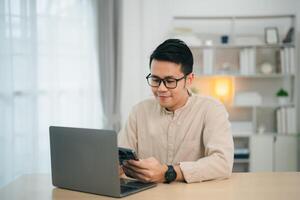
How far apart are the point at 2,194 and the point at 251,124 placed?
3444 millimetres

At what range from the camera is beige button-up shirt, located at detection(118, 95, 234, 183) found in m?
1.89

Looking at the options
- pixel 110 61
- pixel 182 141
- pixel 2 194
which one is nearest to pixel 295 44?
pixel 110 61

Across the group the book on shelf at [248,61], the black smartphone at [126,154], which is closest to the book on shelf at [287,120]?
the book on shelf at [248,61]

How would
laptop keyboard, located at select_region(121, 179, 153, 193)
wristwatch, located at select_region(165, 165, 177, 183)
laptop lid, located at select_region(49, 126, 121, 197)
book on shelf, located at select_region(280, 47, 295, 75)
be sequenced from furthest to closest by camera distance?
book on shelf, located at select_region(280, 47, 295, 75), wristwatch, located at select_region(165, 165, 177, 183), laptop keyboard, located at select_region(121, 179, 153, 193), laptop lid, located at select_region(49, 126, 121, 197)

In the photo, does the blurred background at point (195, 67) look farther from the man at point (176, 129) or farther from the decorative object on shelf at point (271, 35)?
the man at point (176, 129)

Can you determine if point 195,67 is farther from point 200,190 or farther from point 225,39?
point 200,190

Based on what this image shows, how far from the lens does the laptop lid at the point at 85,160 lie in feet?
4.63

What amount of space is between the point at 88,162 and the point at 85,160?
2 cm

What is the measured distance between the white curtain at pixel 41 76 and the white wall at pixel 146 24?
0.96 m

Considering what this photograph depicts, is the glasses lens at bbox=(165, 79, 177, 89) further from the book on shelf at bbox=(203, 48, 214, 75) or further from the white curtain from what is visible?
the book on shelf at bbox=(203, 48, 214, 75)

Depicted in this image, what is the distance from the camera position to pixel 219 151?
177 cm

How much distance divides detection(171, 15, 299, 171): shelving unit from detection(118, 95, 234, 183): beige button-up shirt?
7.86ft

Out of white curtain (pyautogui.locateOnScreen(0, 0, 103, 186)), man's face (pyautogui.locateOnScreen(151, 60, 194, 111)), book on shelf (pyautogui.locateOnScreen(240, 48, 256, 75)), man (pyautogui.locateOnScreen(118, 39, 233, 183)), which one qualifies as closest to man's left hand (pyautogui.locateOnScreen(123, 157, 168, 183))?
man (pyautogui.locateOnScreen(118, 39, 233, 183))

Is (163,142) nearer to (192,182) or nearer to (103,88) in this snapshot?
(192,182)
